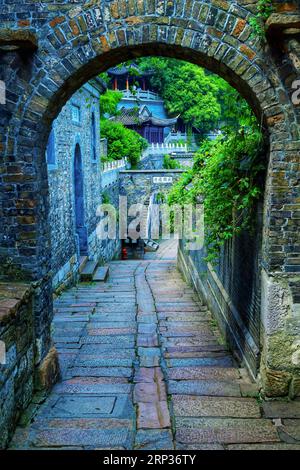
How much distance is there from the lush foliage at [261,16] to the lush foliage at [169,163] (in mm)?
29866

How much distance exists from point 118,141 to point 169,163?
779 centimetres

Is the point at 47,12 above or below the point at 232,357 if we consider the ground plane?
above

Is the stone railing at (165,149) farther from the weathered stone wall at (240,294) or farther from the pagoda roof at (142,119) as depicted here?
the weathered stone wall at (240,294)

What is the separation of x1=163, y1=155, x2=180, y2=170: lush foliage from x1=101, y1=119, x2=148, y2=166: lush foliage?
17.9 ft

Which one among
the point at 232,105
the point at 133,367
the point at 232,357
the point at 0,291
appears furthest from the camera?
the point at 232,357

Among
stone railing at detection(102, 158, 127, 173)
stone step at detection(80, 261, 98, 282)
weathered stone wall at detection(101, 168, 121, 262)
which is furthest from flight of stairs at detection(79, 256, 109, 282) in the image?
stone railing at detection(102, 158, 127, 173)

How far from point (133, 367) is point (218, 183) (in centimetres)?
239

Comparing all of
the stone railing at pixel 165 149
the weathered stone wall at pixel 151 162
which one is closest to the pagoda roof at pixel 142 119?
the stone railing at pixel 165 149

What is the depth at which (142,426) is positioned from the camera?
3.94m

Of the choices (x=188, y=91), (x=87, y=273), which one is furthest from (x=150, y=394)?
(x=188, y=91)

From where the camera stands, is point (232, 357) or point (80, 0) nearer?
point (80, 0)

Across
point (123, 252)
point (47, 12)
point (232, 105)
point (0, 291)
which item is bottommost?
point (123, 252)

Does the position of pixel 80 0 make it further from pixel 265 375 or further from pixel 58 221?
pixel 58 221
